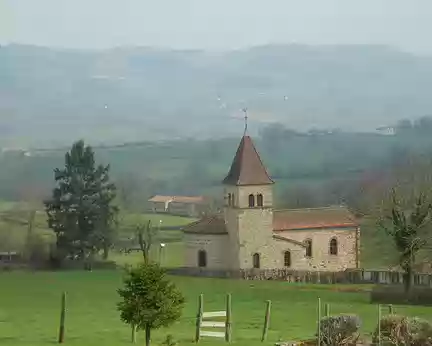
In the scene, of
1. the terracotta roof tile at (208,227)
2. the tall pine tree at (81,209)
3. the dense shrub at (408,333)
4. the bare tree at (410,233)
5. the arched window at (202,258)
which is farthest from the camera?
the tall pine tree at (81,209)

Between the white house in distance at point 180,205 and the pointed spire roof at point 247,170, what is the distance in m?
22.9

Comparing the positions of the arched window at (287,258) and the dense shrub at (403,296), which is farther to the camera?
the arched window at (287,258)

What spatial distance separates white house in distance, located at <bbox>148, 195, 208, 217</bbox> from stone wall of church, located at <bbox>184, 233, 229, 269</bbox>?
77.4ft

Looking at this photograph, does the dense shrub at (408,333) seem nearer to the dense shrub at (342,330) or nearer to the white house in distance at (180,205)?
the dense shrub at (342,330)

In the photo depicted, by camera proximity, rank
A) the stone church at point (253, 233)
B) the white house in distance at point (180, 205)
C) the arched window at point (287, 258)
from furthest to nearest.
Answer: the white house in distance at point (180, 205), the arched window at point (287, 258), the stone church at point (253, 233)

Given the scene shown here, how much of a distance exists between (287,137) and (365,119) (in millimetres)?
17134

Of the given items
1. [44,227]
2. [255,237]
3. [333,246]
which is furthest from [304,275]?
[44,227]

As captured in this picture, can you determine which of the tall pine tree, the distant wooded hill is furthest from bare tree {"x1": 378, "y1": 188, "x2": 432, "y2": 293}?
the distant wooded hill

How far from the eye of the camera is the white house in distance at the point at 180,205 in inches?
3314

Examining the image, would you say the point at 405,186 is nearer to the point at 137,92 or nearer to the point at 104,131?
the point at 104,131

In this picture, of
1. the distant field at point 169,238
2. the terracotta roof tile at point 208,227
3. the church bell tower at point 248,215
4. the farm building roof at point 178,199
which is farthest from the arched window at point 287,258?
the farm building roof at point 178,199

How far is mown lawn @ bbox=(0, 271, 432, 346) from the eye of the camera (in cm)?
2511

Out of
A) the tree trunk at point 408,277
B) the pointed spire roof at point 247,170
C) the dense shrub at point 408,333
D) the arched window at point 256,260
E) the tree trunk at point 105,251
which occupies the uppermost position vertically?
the pointed spire roof at point 247,170

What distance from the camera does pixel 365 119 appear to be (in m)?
122
